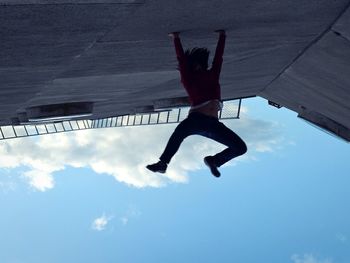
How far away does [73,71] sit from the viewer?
886cm

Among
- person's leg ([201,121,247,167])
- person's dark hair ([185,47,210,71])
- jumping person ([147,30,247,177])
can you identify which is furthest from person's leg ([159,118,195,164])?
person's dark hair ([185,47,210,71])

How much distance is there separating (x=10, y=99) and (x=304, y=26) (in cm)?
597

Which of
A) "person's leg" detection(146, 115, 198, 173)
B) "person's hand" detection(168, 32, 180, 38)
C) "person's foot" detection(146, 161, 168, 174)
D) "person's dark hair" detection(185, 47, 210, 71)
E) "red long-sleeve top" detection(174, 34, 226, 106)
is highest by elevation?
"person's hand" detection(168, 32, 180, 38)

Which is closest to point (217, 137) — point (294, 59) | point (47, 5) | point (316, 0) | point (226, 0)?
point (226, 0)

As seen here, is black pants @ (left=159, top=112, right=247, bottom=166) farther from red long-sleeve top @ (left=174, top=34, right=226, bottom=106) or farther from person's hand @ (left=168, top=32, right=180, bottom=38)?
person's hand @ (left=168, top=32, right=180, bottom=38)

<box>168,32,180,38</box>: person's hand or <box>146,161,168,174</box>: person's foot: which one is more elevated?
<box>168,32,180,38</box>: person's hand

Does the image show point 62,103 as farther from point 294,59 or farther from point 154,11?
point 154,11

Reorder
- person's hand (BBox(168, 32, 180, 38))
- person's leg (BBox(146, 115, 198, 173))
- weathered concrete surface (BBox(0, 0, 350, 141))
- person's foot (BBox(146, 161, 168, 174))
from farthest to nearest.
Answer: person's hand (BBox(168, 32, 180, 38)), person's foot (BBox(146, 161, 168, 174)), person's leg (BBox(146, 115, 198, 173)), weathered concrete surface (BBox(0, 0, 350, 141))

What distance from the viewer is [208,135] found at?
6828mm

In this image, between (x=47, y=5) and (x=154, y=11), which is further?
(x=154, y=11)

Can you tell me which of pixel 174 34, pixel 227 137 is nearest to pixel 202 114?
pixel 227 137

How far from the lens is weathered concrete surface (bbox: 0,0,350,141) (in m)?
6.10

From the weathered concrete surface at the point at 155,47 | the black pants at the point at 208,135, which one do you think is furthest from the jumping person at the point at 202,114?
the weathered concrete surface at the point at 155,47

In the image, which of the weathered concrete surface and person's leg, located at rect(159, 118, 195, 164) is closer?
the weathered concrete surface
